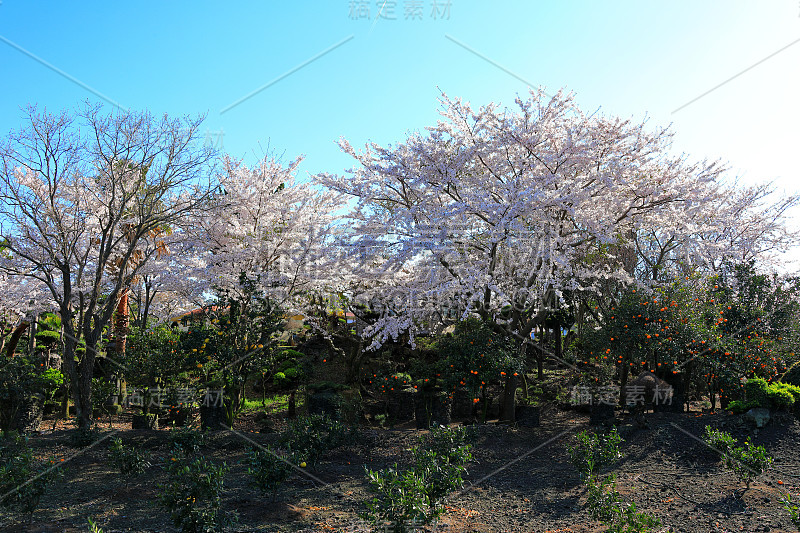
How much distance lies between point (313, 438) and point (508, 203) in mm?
4619

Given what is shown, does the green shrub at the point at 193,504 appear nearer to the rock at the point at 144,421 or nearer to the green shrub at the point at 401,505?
the green shrub at the point at 401,505

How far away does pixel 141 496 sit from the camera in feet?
18.2

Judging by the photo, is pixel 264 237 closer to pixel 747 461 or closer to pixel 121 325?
pixel 121 325

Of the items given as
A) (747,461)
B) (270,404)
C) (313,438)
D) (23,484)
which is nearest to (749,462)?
(747,461)

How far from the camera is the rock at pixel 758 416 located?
25.6ft

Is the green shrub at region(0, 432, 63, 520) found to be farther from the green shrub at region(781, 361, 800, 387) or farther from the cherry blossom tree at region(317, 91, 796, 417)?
the green shrub at region(781, 361, 800, 387)

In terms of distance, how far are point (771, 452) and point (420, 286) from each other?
6031mm

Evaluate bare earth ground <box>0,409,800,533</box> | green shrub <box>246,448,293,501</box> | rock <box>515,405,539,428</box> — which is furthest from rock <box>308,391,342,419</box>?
rock <box>515,405,539,428</box>

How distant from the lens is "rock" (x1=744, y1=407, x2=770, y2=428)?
779 centimetres

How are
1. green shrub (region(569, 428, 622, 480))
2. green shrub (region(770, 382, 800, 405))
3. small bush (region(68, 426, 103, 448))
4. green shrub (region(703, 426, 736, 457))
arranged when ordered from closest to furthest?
1. green shrub (region(569, 428, 622, 480))
2. green shrub (region(703, 426, 736, 457))
3. small bush (region(68, 426, 103, 448))
4. green shrub (region(770, 382, 800, 405))

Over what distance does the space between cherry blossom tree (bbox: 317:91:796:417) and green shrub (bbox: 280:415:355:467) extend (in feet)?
8.85

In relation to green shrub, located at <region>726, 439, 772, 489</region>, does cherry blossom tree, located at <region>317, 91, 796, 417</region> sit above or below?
above

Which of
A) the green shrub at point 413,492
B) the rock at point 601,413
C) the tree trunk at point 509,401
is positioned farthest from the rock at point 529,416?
the green shrub at point 413,492

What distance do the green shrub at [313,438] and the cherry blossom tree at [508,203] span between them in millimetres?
2696
